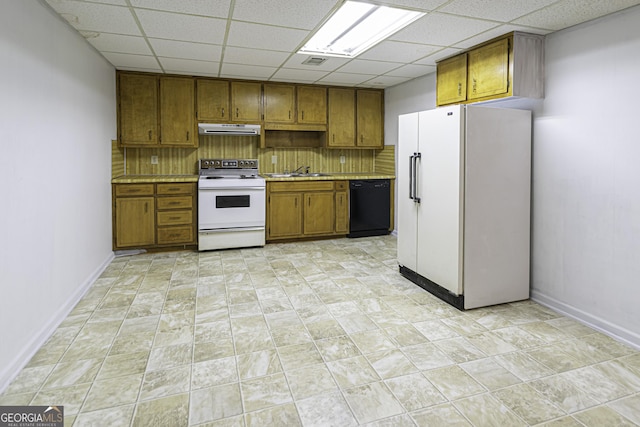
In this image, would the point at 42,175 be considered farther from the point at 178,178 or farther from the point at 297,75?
the point at 297,75

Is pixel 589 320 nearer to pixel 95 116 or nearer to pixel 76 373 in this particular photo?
pixel 76 373

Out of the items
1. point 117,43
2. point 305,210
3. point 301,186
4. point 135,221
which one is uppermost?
point 117,43

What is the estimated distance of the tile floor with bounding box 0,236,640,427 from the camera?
1884 millimetres

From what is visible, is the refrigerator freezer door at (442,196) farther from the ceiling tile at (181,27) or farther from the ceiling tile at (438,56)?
the ceiling tile at (181,27)

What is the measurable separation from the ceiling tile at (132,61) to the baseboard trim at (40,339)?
2337 millimetres

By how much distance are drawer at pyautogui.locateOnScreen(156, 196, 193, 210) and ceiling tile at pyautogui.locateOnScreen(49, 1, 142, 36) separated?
2.08 metres

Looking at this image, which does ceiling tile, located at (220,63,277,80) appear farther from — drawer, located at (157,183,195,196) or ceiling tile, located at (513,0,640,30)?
ceiling tile, located at (513,0,640,30)

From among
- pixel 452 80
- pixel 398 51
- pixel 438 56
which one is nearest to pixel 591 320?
pixel 452 80

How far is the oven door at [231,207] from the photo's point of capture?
5.00 metres

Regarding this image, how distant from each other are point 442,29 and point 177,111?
11.6 ft

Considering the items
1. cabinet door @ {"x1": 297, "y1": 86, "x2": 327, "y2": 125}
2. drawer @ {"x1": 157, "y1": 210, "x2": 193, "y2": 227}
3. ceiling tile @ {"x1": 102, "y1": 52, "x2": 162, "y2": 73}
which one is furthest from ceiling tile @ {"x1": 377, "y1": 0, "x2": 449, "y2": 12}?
drawer @ {"x1": 157, "y1": 210, "x2": 193, "y2": 227}

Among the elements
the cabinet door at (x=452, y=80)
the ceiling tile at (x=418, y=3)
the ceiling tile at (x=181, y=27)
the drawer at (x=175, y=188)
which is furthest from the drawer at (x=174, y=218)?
the ceiling tile at (x=418, y=3)

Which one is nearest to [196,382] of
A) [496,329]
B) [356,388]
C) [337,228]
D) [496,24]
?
[356,388]

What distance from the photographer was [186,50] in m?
3.91
